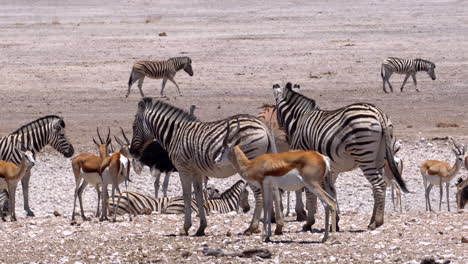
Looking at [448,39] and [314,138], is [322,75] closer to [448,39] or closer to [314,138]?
[448,39]

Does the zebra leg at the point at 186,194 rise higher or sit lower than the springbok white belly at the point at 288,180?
lower

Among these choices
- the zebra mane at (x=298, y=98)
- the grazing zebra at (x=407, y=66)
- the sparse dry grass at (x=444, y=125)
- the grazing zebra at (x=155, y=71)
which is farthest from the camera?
the grazing zebra at (x=407, y=66)

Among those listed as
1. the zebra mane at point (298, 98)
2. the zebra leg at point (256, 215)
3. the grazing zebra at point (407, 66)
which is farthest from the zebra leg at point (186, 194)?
the grazing zebra at point (407, 66)

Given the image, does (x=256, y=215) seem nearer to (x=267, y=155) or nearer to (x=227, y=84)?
(x=267, y=155)

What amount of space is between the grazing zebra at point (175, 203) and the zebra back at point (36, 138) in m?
1.58

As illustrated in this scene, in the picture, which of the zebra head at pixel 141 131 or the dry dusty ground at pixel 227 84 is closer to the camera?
the dry dusty ground at pixel 227 84

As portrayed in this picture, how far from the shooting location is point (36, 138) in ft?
49.9

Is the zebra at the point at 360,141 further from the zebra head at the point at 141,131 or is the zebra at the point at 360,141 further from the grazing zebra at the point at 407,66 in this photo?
the grazing zebra at the point at 407,66

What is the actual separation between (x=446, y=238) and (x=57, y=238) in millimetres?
4228

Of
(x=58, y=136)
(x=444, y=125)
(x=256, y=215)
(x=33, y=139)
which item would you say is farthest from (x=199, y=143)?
(x=444, y=125)

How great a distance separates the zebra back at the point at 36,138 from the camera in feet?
48.4

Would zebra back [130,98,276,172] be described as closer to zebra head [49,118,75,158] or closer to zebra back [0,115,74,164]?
zebra back [0,115,74,164]

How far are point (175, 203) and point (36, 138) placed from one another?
255 cm

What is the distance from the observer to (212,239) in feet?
34.6
